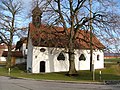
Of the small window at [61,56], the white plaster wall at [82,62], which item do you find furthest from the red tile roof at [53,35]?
the white plaster wall at [82,62]

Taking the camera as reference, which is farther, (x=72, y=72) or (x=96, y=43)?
(x=96, y=43)

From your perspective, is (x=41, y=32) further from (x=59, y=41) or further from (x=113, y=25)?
(x=113, y=25)

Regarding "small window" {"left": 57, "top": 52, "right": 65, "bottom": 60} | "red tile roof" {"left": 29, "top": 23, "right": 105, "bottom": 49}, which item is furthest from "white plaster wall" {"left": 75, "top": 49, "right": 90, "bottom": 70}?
"red tile roof" {"left": 29, "top": 23, "right": 105, "bottom": 49}

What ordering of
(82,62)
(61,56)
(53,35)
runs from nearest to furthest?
(53,35) → (61,56) → (82,62)

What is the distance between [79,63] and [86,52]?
9.63 ft

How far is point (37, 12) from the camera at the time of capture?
3644 centimetres

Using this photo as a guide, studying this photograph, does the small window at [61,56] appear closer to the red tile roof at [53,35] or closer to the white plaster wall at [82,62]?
the white plaster wall at [82,62]

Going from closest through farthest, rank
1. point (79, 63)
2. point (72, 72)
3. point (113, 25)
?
point (113, 25)
point (72, 72)
point (79, 63)

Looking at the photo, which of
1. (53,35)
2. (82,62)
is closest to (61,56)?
(82,62)

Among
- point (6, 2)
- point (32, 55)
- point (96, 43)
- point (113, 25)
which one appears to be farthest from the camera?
point (6, 2)

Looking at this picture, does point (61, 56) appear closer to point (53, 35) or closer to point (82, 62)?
point (82, 62)

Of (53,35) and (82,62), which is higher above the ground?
(53,35)

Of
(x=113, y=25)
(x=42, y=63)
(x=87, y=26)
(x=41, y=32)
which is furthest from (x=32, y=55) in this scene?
(x=113, y=25)

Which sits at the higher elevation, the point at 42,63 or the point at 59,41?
the point at 59,41
